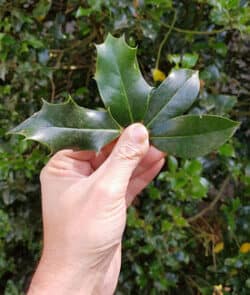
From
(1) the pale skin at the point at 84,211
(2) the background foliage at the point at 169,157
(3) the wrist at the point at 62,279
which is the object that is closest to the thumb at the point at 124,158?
(1) the pale skin at the point at 84,211

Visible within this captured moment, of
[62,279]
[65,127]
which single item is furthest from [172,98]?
[62,279]

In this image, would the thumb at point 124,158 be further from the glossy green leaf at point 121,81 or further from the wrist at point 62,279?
the wrist at point 62,279

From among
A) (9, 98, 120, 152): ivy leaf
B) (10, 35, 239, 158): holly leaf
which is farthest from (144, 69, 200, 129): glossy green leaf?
(9, 98, 120, 152): ivy leaf

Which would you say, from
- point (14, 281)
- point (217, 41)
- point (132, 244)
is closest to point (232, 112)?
point (217, 41)

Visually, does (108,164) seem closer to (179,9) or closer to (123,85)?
(123,85)

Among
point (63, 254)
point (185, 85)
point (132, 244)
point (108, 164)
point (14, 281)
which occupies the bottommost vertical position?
point (14, 281)

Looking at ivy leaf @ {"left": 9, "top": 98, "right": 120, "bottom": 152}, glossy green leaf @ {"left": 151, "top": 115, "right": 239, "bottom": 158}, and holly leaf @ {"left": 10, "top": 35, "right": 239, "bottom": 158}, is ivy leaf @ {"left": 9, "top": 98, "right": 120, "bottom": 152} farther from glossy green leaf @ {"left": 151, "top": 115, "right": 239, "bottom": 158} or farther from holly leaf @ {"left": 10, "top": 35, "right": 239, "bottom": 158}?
glossy green leaf @ {"left": 151, "top": 115, "right": 239, "bottom": 158}
